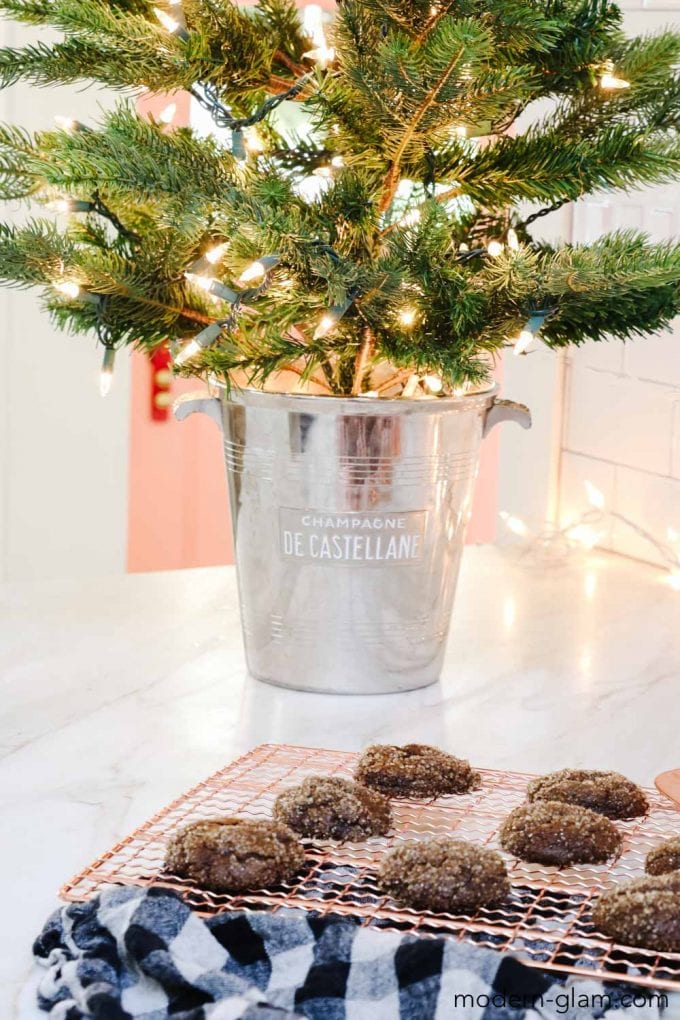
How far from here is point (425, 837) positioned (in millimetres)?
808

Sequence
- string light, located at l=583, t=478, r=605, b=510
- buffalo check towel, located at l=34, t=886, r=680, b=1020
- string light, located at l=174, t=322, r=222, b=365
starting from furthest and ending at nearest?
1. string light, located at l=583, t=478, r=605, b=510
2. string light, located at l=174, t=322, r=222, b=365
3. buffalo check towel, located at l=34, t=886, r=680, b=1020

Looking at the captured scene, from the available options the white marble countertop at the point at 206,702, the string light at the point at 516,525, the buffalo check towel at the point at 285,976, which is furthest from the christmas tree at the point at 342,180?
the string light at the point at 516,525

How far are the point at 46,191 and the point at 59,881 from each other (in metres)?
0.58

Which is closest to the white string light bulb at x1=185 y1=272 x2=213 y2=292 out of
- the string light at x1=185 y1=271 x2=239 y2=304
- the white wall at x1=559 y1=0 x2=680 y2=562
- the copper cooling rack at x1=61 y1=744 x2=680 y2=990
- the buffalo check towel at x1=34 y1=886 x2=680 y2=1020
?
the string light at x1=185 y1=271 x2=239 y2=304

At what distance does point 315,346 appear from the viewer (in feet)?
3.34

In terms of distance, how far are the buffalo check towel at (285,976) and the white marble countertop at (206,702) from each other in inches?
1.7

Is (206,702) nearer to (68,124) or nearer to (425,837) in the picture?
(425,837)

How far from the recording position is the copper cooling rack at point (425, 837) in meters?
0.64

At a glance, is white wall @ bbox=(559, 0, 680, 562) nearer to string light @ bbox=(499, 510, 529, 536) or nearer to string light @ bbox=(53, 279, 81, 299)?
string light @ bbox=(499, 510, 529, 536)

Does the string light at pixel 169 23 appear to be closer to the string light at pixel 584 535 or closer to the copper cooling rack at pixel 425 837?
the copper cooling rack at pixel 425 837

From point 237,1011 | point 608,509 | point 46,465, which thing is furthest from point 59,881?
point 46,465

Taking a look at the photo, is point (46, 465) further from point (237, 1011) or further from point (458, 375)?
point (237, 1011)

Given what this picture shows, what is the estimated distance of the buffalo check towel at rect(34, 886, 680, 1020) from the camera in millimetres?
596

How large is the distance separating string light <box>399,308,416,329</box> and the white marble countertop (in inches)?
12.3
